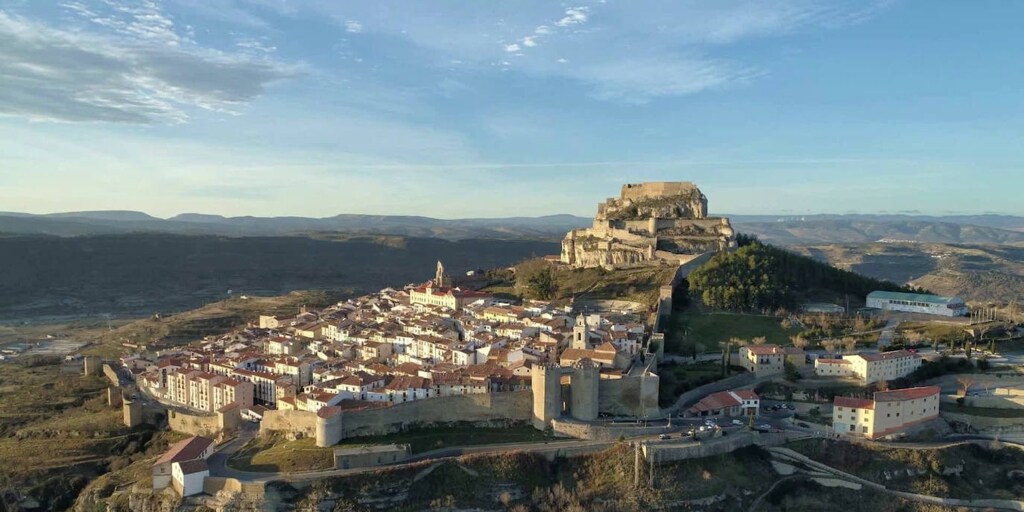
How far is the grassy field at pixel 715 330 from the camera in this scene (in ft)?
143

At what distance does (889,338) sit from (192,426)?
39.9m

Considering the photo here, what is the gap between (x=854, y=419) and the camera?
109ft

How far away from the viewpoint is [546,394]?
3203 cm

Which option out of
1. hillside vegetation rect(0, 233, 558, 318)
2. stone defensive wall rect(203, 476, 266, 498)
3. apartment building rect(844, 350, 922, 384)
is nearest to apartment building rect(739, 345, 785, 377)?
apartment building rect(844, 350, 922, 384)

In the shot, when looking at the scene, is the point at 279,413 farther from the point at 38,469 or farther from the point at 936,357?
the point at 936,357

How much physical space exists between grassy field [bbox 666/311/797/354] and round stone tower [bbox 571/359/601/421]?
11416mm

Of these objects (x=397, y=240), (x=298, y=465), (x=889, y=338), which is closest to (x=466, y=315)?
(x=298, y=465)

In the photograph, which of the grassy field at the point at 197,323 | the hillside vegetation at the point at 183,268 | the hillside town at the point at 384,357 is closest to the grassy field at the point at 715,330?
the hillside town at the point at 384,357

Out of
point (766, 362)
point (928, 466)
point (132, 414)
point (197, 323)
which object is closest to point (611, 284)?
point (766, 362)

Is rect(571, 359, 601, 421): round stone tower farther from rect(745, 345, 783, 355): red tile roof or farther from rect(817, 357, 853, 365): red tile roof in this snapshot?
rect(817, 357, 853, 365): red tile roof

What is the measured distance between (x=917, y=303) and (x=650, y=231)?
22.6 meters

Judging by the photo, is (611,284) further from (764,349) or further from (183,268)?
(183,268)

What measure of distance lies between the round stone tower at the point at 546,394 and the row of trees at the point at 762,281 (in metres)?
21.8

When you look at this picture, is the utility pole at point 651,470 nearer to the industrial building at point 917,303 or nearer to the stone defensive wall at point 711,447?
the stone defensive wall at point 711,447
